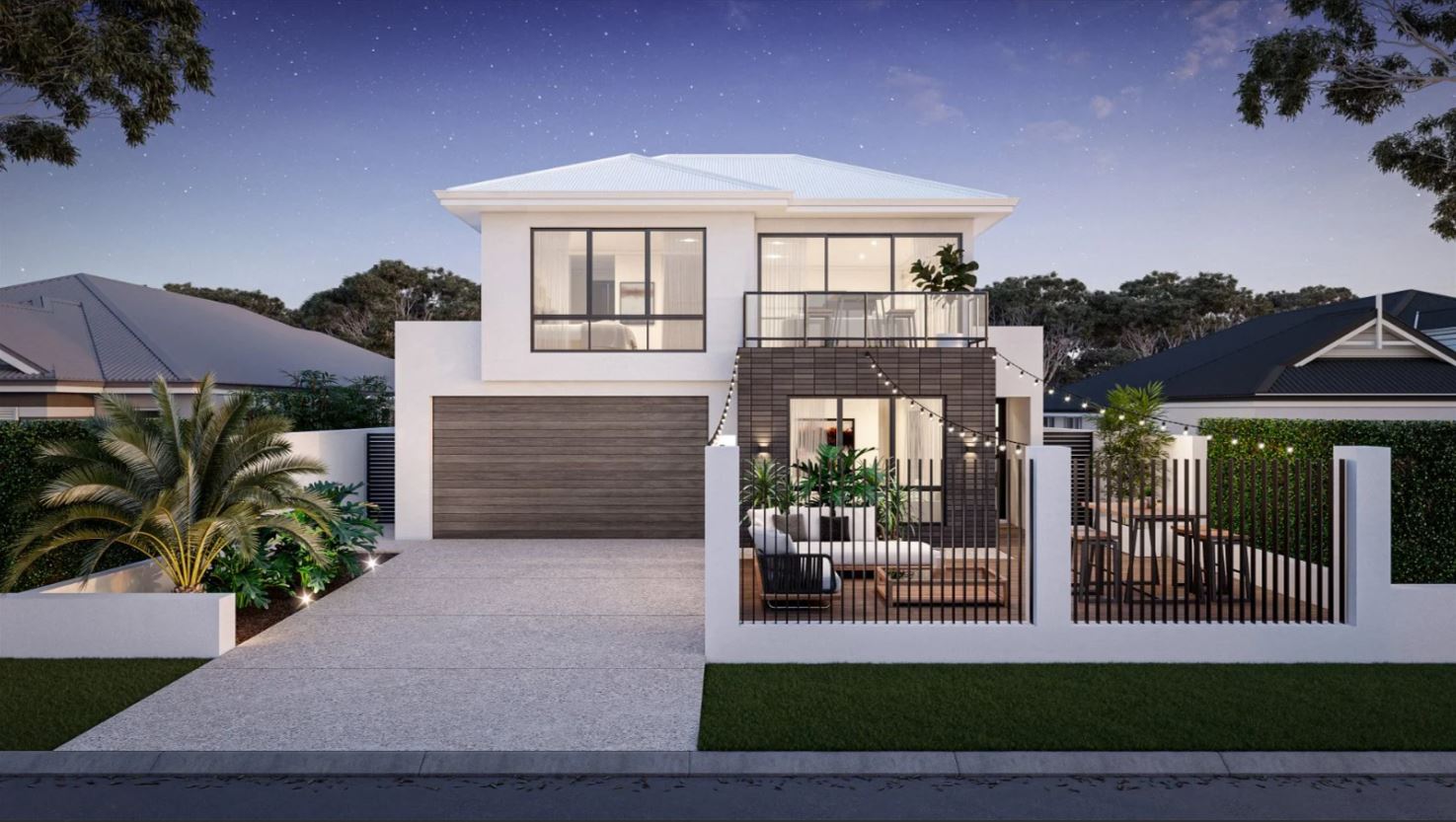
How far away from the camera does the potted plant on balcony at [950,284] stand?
42.0ft

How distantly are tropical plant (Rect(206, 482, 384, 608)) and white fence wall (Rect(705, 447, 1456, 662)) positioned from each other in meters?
4.36

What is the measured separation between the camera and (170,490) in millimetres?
7438

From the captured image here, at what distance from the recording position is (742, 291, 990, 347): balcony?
12.8 m

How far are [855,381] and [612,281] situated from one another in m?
4.39

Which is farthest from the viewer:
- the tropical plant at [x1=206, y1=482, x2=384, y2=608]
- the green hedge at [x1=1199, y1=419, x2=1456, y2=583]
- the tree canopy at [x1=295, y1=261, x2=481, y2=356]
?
the tree canopy at [x1=295, y1=261, x2=481, y2=356]

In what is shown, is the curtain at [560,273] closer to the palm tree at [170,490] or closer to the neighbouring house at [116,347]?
the palm tree at [170,490]

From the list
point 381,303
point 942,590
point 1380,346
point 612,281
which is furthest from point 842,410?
point 381,303

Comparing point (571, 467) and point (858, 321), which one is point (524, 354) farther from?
point (858, 321)

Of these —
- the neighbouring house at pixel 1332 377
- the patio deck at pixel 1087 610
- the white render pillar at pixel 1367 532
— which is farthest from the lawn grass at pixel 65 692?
the neighbouring house at pixel 1332 377

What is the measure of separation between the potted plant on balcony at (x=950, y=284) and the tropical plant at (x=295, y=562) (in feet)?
29.8

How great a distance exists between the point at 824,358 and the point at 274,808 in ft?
31.3

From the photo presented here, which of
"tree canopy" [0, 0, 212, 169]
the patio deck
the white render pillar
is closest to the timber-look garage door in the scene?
the patio deck

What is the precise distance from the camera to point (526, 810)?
424 centimetres

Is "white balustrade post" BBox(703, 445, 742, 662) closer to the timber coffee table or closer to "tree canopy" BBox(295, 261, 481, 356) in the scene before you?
the timber coffee table
